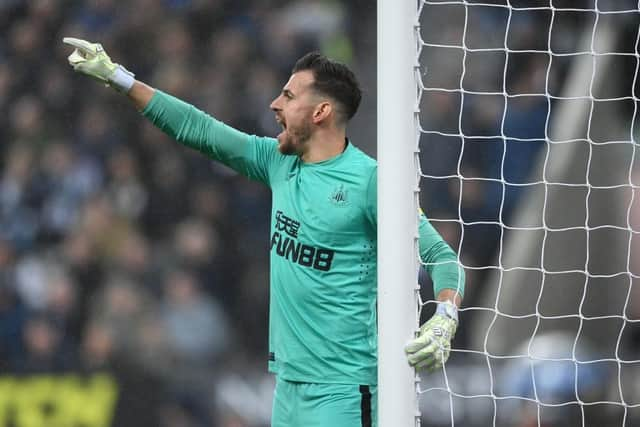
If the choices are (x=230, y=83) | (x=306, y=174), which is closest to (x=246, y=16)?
(x=230, y=83)

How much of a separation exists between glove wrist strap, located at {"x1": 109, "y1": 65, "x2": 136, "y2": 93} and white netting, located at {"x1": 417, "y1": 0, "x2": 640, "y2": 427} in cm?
293

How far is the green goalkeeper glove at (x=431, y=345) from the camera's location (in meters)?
3.16

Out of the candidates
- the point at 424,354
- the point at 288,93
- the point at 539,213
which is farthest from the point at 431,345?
the point at 539,213

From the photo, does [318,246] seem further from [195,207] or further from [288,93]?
A: [195,207]

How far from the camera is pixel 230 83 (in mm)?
7043

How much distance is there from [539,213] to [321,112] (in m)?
3.08

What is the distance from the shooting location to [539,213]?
6.50 m

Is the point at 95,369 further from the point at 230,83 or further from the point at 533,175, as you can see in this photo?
the point at 533,175

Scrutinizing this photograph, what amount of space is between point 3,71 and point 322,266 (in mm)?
4449

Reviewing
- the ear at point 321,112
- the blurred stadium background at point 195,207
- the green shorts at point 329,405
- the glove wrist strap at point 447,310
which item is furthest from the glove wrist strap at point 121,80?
the blurred stadium background at point 195,207

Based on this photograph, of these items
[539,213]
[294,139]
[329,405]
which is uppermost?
[539,213]

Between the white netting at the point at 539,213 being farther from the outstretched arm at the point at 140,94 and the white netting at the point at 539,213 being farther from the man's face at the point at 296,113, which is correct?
the outstretched arm at the point at 140,94

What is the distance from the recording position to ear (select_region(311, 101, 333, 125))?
370cm

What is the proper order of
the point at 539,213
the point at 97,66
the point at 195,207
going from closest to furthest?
the point at 97,66 < the point at 539,213 < the point at 195,207
